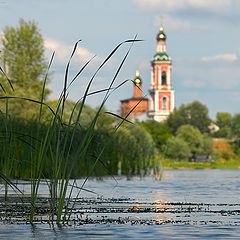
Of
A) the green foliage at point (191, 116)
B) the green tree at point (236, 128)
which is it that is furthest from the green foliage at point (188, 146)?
the green foliage at point (191, 116)

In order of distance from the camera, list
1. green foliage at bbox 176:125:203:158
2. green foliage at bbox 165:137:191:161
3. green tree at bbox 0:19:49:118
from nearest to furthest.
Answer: green tree at bbox 0:19:49:118 < green foliage at bbox 165:137:191:161 < green foliage at bbox 176:125:203:158

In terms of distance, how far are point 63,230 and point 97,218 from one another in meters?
2.08

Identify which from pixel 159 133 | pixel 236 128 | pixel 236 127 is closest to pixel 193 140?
pixel 159 133

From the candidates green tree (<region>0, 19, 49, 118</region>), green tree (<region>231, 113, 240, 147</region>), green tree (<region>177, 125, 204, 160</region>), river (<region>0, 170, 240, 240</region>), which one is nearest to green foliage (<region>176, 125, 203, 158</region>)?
green tree (<region>177, 125, 204, 160</region>)

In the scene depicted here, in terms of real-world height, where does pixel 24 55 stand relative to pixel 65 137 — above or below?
above

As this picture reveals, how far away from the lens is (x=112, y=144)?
36.3 m

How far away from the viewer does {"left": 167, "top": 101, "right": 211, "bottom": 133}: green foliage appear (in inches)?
7136

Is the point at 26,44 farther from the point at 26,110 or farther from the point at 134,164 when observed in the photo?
the point at 134,164

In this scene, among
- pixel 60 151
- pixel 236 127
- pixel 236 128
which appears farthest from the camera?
pixel 236 127

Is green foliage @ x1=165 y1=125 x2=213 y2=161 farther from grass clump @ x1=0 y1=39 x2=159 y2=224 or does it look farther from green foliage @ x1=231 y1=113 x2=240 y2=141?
grass clump @ x1=0 y1=39 x2=159 y2=224

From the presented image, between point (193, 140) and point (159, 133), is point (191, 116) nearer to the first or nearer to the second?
point (159, 133)

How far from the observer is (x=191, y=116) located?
185 meters

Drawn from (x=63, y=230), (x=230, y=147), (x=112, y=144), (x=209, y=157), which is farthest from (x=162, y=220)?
(x=230, y=147)

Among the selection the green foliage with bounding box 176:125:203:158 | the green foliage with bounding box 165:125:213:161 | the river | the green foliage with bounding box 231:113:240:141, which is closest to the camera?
the river
